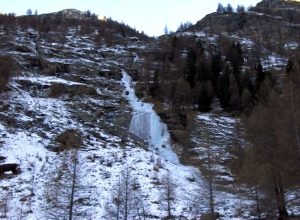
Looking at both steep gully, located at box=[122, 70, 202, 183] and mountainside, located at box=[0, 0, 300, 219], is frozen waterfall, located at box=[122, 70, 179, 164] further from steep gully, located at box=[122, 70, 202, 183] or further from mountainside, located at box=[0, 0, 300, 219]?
mountainside, located at box=[0, 0, 300, 219]

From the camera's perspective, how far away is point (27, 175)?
147 feet

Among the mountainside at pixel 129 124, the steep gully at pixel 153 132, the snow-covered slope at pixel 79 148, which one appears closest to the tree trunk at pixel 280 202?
the mountainside at pixel 129 124

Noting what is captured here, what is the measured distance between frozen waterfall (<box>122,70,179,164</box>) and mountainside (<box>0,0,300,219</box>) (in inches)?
6.5

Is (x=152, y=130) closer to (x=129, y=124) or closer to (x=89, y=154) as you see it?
(x=129, y=124)

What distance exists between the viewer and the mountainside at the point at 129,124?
39.1 meters

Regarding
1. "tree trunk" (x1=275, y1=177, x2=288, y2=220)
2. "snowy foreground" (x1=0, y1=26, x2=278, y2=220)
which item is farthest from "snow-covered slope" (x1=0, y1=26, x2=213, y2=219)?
"tree trunk" (x1=275, y1=177, x2=288, y2=220)

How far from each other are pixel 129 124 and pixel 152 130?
3.44m

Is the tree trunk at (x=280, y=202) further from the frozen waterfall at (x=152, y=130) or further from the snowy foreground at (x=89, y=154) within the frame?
the frozen waterfall at (x=152, y=130)

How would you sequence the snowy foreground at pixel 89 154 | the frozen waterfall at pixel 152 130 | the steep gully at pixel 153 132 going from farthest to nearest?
the frozen waterfall at pixel 152 130, the steep gully at pixel 153 132, the snowy foreground at pixel 89 154

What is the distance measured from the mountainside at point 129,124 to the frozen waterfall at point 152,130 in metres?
0.17

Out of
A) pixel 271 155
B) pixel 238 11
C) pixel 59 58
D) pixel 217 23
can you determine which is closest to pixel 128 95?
pixel 59 58

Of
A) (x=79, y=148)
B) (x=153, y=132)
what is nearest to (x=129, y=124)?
(x=153, y=132)

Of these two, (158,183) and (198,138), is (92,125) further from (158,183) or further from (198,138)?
(158,183)

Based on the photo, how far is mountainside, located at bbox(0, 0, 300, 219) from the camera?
3912cm
